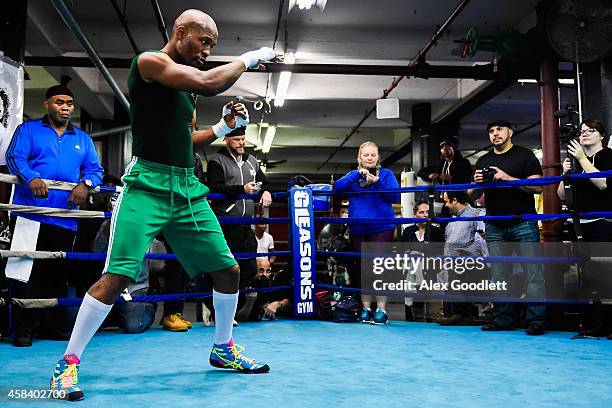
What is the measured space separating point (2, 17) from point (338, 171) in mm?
15496

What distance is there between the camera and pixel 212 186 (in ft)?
14.3

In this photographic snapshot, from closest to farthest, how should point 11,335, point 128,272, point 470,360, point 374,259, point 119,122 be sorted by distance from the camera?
point 128,272 < point 470,360 < point 11,335 < point 374,259 < point 119,122

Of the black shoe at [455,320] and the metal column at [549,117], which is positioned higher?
the metal column at [549,117]

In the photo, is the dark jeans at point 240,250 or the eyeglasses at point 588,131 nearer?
the eyeglasses at point 588,131

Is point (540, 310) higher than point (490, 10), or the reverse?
point (490, 10)

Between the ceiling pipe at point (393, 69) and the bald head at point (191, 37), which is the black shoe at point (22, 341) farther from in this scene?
the ceiling pipe at point (393, 69)

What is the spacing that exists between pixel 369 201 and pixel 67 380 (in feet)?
9.96

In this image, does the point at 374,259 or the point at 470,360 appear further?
the point at 374,259

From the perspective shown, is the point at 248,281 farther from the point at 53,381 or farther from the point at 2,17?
the point at 2,17

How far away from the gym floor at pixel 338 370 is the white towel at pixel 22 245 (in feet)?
1.47

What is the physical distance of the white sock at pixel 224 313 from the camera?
8.48 ft

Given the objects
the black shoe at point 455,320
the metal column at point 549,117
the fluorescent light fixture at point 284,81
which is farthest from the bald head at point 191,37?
the fluorescent light fixture at point 284,81

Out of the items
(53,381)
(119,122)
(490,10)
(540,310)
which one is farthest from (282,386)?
(119,122)

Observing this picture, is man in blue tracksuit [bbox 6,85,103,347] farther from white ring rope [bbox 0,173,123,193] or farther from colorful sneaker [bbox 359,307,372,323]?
colorful sneaker [bbox 359,307,372,323]
